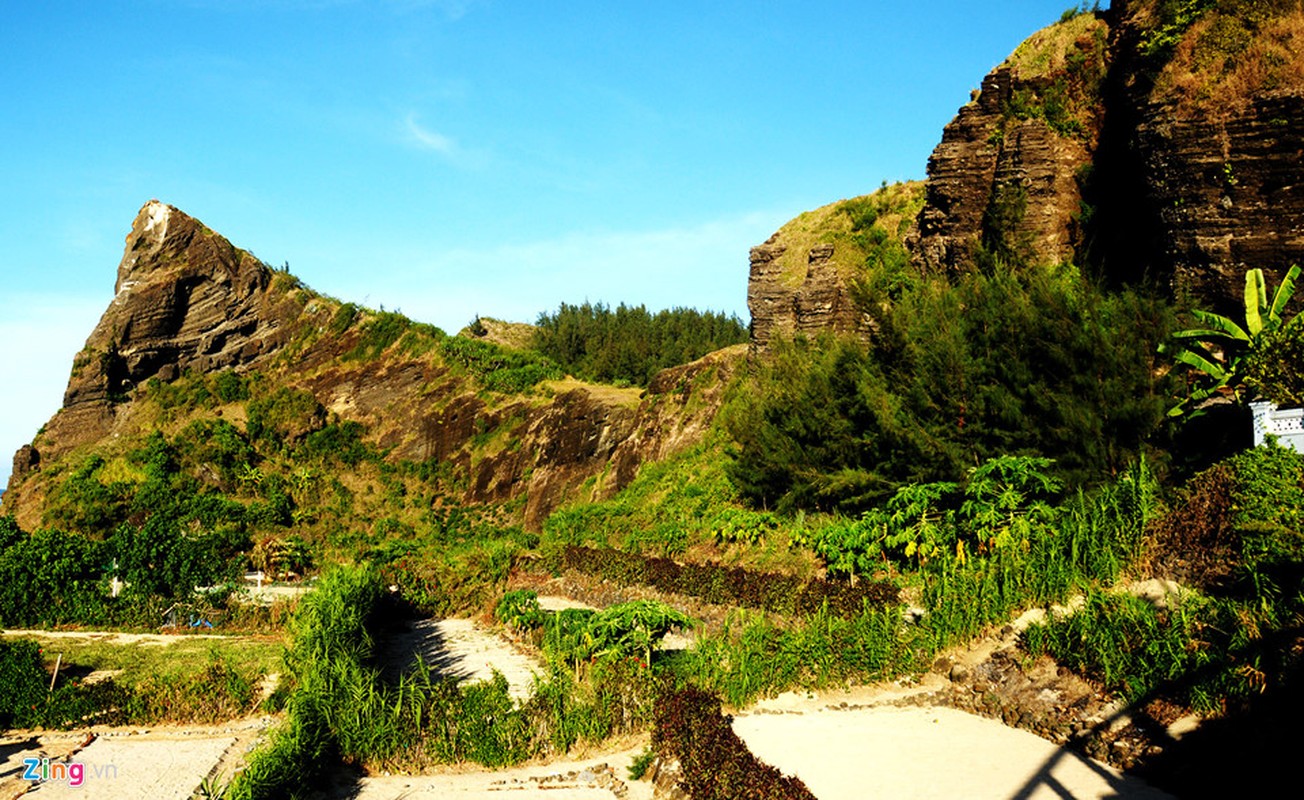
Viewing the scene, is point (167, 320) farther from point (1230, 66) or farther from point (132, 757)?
point (1230, 66)

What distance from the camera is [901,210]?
26.6m

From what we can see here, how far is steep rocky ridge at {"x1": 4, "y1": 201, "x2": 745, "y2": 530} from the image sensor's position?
99.5 feet

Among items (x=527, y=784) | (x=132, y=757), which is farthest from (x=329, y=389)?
(x=527, y=784)

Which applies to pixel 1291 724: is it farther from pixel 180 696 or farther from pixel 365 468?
pixel 365 468

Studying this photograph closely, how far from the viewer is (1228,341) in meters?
13.2

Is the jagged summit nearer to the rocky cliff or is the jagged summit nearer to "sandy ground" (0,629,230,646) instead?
"sandy ground" (0,629,230,646)

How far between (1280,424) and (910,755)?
662 cm

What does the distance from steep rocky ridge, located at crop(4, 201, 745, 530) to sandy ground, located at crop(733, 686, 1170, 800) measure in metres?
18.6

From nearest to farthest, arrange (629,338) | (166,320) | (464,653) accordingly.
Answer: (464,653) < (166,320) < (629,338)

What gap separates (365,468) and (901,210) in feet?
75.0

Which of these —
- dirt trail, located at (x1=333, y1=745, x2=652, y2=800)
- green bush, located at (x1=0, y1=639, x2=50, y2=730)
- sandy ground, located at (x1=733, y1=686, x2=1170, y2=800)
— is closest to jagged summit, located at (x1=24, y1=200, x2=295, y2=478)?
green bush, located at (x1=0, y1=639, x2=50, y2=730)

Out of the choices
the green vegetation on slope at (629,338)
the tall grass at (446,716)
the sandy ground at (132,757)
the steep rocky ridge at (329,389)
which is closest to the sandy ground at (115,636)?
the sandy ground at (132,757)

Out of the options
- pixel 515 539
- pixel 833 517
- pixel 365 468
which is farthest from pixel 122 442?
pixel 833 517

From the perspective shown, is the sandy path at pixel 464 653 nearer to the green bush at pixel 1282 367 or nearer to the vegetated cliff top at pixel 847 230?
the green bush at pixel 1282 367
